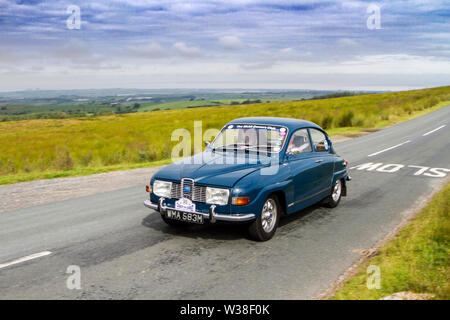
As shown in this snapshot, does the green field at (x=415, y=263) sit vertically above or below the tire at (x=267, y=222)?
below

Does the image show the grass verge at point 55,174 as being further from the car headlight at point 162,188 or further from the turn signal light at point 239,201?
the turn signal light at point 239,201

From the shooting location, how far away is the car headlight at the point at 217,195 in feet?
18.8

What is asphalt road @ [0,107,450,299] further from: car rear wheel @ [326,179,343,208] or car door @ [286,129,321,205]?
car door @ [286,129,321,205]

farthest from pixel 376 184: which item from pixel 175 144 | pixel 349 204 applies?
pixel 175 144

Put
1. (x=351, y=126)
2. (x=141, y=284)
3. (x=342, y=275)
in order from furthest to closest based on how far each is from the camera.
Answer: (x=351, y=126) < (x=342, y=275) < (x=141, y=284)

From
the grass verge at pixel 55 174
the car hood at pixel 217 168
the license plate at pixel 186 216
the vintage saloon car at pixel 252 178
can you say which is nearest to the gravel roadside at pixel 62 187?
the grass verge at pixel 55 174

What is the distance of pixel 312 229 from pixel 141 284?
3453mm

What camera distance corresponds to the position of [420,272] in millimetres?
4852

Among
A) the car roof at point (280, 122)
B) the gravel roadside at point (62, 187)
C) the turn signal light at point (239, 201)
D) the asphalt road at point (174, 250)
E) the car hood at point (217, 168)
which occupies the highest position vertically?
the car roof at point (280, 122)

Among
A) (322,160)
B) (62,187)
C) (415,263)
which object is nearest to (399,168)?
(322,160)

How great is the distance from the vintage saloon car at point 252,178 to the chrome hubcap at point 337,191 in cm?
24

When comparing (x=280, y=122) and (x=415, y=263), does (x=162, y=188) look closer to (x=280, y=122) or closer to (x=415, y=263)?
(x=280, y=122)

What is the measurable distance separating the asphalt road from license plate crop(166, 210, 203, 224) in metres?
0.42
